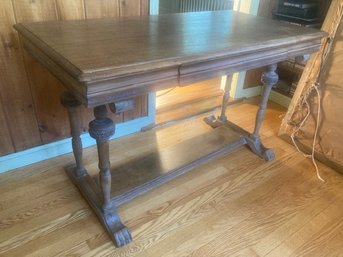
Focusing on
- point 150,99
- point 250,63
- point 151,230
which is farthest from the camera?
point 150,99

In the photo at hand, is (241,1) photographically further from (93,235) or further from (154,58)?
(93,235)

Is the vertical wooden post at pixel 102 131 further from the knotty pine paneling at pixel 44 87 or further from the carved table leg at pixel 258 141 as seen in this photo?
the carved table leg at pixel 258 141

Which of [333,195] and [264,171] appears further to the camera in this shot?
[264,171]

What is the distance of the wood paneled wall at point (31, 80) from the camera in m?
1.28

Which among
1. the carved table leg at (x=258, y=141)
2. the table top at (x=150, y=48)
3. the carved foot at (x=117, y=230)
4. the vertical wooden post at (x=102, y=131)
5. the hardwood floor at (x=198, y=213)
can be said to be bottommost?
the hardwood floor at (x=198, y=213)

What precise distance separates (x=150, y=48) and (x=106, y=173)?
516mm

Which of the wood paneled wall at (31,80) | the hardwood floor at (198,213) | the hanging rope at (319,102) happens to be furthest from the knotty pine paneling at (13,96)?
the hanging rope at (319,102)

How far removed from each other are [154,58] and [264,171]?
1064 millimetres

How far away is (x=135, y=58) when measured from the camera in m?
0.87

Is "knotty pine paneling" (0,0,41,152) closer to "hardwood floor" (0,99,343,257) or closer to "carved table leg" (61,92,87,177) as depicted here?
"hardwood floor" (0,99,343,257)

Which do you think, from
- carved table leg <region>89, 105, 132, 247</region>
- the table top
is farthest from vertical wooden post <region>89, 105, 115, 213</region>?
the table top

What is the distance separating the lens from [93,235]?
1.23 metres

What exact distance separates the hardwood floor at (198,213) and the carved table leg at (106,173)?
0.16 feet

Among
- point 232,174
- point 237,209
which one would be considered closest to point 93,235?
point 237,209
